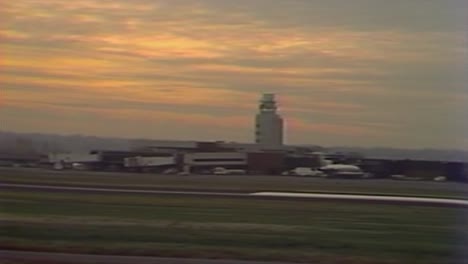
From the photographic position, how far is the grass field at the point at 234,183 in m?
5.30

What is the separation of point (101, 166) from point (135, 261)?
47 centimetres

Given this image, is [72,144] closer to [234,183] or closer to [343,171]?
[234,183]

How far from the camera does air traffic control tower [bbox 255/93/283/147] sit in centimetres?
535

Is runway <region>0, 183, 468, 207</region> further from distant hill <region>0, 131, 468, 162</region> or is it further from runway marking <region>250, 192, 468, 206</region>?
distant hill <region>0, 131, 468, 162</region>

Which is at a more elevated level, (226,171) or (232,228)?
(226,171)

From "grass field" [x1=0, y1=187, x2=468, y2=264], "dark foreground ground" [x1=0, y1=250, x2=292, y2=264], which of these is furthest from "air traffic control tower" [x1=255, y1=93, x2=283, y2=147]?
"dark foreground ground" [x1=0, y1=250, x2=292, y2=264]

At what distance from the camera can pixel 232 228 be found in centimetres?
541

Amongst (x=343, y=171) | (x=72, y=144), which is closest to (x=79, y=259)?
(x=72, y=144)

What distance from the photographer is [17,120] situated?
5.60m

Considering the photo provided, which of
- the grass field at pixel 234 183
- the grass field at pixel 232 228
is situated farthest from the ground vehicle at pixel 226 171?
the grass field at pixel 232 228

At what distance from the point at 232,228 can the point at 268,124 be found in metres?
0.49

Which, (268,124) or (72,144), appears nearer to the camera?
(268,124)

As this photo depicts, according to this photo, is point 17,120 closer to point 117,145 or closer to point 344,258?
point 117,145

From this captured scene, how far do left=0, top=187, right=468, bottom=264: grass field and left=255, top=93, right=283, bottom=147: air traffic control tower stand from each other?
0.91 ft
